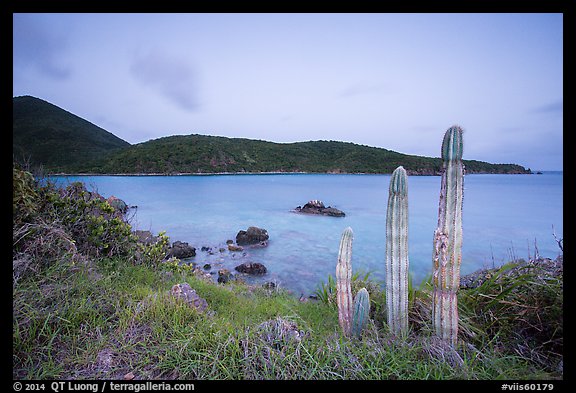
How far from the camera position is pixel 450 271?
8.17ft

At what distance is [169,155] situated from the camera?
32.2 m

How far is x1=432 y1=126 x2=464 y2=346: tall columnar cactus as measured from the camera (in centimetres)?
247

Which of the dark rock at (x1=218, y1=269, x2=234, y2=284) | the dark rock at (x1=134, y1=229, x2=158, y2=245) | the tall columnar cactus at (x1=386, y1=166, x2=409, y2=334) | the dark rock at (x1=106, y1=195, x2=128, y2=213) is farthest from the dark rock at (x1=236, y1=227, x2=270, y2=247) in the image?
the tall columnar cactus at (x1=386, y1=166, x2=409, y2=334)

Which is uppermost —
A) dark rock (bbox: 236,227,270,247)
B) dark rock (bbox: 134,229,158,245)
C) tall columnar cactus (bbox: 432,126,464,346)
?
tall columnar cactus (bbox: 432,126,464,346)

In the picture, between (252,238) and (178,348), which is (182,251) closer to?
(252,238)

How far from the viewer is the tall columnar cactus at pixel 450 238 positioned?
8.12 feet

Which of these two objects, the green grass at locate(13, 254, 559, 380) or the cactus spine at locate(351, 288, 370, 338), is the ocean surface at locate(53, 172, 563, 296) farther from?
the green grass at locate(13, 254, 559, 380)

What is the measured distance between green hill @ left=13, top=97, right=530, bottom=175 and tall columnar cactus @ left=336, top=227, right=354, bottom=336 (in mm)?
2386

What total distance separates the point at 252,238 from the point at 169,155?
24466mm

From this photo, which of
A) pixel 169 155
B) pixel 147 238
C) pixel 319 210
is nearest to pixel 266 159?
pixel 169 155

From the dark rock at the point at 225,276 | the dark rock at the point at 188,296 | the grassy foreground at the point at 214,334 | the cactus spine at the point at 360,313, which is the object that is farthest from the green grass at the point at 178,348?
the dark rock at the point at 225,276

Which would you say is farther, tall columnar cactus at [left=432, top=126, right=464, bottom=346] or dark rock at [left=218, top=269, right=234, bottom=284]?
dark rock at [left=218, top=269, right=234, bottom=284]

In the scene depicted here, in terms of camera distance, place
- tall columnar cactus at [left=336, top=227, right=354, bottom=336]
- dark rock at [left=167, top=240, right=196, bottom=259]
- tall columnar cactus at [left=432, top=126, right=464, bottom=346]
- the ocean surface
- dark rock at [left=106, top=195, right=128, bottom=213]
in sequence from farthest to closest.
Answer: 1. dark rock at [left=167, top=240, right=196, bottom=259]
2. the ocean surface
3. dark rock at [left=106, top=195, right=128, bottom=213]
4. tall columnar cactus at [left=336, top=227, right=354, bottom=336]
5. tall columnar cactus at [left=432, top=126, right=464, bottom=346]

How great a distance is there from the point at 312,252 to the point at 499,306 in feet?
28.6
